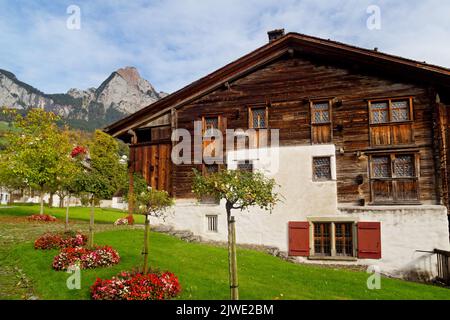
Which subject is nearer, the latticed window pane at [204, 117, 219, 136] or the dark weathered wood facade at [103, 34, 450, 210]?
the dark weathered wood facade at [103, 34, 450, 210]

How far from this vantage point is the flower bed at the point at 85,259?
13648 mm

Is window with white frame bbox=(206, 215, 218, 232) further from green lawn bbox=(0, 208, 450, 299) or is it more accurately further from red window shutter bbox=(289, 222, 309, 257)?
red window shutter bbox=(289, 222, 309, 257)

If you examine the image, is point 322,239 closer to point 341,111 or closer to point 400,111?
point 341,111

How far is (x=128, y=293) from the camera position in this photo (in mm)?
10219

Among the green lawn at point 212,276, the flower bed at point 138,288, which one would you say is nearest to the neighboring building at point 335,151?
the green lawn at point 212,276

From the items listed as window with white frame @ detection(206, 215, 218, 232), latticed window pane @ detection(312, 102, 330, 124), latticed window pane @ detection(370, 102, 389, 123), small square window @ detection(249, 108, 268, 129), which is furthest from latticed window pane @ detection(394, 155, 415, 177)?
window with white frame @ detection(206, 215, 218, 232)

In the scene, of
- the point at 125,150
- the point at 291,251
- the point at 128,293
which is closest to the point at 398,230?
the point at 291,251

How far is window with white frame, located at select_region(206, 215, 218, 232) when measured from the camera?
22480 mm

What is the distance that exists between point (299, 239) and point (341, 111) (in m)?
8.14

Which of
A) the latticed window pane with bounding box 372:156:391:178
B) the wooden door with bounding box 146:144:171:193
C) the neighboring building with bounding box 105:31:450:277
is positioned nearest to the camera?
the neighboring building with bounding box 105:31:450:277

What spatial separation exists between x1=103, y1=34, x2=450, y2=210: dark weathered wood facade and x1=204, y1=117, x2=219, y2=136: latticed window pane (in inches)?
13.9
